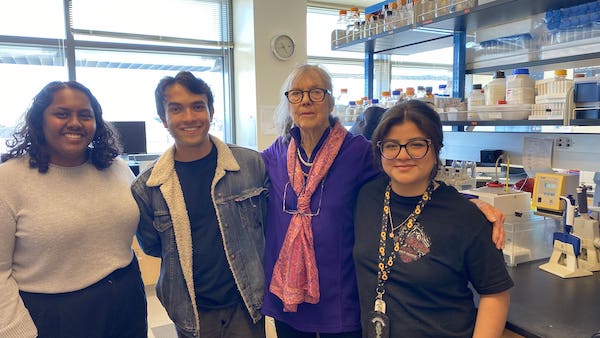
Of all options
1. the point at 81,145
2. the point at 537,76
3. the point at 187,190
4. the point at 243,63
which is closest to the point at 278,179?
the point at 187,190

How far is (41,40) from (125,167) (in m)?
3.17

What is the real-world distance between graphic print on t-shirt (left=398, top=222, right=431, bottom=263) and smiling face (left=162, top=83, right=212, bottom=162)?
77 centimetres

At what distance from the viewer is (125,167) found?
5.36ft

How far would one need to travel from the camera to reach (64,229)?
132 centimetres

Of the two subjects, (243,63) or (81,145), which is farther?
(243,63)

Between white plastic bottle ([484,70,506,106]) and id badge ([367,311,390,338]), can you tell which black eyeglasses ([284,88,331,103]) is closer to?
id badge ([367,311,390,338])

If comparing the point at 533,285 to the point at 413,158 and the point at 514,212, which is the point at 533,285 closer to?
the point at 514,212

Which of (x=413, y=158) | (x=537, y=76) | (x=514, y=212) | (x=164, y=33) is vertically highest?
(x=164, y=33)

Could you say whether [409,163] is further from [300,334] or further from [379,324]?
[300,334]

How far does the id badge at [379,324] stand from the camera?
117cm

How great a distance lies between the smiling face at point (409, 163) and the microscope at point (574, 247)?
83 centimetres

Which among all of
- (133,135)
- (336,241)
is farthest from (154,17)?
(336,241)

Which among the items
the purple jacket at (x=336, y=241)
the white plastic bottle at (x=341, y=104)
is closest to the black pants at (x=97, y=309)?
the purple jacket at (x=336, y=241)

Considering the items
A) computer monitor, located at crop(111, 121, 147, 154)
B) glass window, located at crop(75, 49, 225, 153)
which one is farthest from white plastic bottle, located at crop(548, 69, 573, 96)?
computer monitor, located at crop(111, 121, 147, 154)
